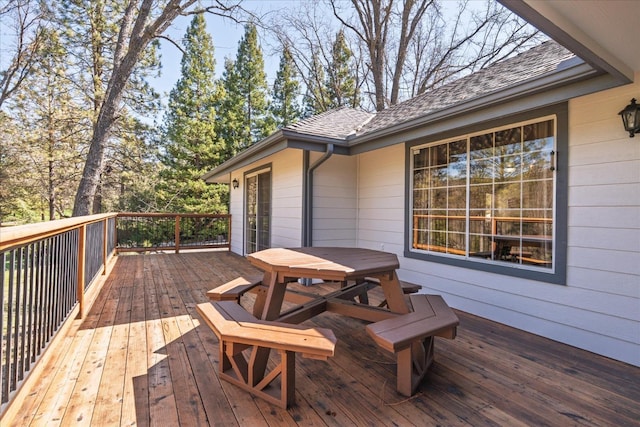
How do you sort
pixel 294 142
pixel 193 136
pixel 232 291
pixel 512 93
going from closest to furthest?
1. pixel 512 93
2. pixel 232 291
3. pixel 294 142
4. pixel 193 136

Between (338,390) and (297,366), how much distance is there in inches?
16.9

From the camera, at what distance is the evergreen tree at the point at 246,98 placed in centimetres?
1491

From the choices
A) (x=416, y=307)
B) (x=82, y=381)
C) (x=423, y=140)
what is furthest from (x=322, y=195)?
(x=82, y=381)

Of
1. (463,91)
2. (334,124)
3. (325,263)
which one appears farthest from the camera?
(334,124)

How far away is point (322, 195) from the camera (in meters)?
4.94

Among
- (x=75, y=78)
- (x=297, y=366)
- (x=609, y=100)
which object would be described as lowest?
(x=297, y=366)

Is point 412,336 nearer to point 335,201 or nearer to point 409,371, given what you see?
point 409,371

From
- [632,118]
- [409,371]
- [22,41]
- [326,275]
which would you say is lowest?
[409,371]

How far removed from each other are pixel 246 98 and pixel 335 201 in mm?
12122

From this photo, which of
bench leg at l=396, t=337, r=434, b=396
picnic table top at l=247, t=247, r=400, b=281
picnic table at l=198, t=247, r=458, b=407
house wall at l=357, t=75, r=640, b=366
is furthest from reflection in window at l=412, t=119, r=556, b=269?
bench leg at l=396, t=337, r=434, b=396

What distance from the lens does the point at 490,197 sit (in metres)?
Result: 3.41

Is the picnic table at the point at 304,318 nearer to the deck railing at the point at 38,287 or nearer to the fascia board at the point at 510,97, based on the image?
the deck railing at the point at 38,287

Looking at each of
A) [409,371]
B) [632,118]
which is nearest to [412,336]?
[409,371]

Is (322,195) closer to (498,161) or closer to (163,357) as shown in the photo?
(498,161)
